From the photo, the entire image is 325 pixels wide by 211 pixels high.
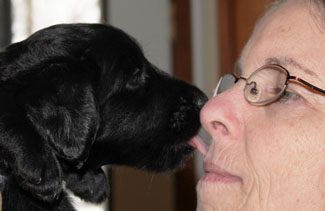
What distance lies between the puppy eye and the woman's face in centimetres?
45

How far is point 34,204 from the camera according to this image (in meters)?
1.55

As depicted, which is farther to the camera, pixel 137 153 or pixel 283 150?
pixel 137 153

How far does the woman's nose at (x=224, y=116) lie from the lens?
1256 millimetres

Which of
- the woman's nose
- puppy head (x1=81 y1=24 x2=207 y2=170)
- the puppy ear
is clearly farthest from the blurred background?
the woman's nose

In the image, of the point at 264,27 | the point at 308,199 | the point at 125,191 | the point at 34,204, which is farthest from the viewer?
the point at 125,191

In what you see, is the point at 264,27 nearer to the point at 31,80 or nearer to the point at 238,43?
the point at 31,80

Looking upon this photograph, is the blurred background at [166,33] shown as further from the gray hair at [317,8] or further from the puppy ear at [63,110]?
the gray hair at [317,8]

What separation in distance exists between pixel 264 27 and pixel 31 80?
0.57 m

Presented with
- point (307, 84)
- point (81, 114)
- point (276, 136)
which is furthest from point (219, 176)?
point (81, 114)

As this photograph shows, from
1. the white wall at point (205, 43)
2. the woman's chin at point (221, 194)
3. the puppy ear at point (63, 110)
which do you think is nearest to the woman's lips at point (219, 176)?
the woman's chin at point (221, 194)

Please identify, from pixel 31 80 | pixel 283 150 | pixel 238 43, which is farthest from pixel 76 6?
pixel 283 150

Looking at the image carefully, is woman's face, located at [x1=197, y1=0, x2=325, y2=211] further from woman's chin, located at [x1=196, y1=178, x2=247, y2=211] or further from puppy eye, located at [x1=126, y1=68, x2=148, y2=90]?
puppy eye, located at [x1=126, y1=68, x2=148, y2=90]

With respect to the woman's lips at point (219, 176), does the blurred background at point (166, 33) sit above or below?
below

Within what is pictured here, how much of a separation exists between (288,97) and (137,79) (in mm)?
591
